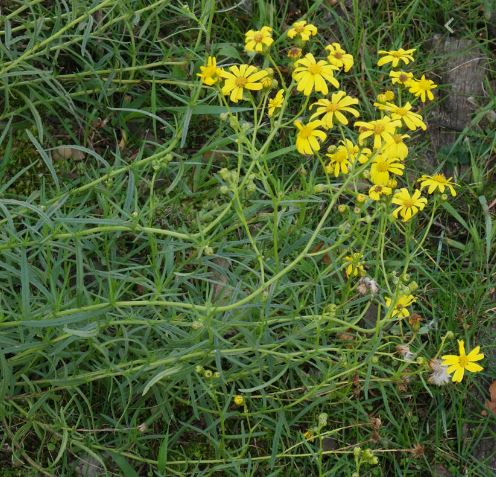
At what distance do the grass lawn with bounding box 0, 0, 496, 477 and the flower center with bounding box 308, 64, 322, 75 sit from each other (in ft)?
0.13

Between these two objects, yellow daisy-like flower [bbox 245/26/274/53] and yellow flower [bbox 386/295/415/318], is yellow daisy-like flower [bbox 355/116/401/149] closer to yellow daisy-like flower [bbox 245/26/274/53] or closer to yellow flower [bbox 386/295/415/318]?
yellow daisy-like flower [bbox 245/26/274/53]

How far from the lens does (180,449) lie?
278 centimetres

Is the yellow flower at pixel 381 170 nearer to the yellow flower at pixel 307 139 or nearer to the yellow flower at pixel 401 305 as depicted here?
the yellow flower at pixel 307 139

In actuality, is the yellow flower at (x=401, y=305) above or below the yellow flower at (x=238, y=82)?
below

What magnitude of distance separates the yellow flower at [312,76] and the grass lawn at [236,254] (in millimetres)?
12

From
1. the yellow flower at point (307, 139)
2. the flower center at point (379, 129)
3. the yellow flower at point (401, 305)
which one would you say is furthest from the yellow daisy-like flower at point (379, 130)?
the yellow flower at point (401, 305)

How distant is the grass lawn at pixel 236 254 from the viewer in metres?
2.32

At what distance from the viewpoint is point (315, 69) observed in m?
2.30

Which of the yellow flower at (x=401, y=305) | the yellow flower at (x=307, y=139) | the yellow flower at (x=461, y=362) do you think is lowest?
the yellow flower at (x=461, y=362)

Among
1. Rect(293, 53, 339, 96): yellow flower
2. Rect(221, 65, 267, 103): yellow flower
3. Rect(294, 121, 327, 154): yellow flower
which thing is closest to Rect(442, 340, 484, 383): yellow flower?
Rect(294, 121, 327, 154): yellow flower

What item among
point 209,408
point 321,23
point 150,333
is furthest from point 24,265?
point 321,23

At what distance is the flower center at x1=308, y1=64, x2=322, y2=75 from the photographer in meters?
2.29

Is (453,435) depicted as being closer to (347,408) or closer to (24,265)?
(347,408)

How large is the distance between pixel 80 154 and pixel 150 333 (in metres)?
0.89
